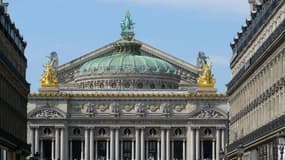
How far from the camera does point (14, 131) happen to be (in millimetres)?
108250

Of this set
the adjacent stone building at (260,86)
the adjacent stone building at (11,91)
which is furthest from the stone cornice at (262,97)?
the adjacent stone building at (11,91)

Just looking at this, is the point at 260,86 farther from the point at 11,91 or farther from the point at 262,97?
the point at 11,91

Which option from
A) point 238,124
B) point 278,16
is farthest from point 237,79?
point 278,16

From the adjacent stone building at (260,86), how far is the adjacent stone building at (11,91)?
19.3 m

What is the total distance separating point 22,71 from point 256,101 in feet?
97.1

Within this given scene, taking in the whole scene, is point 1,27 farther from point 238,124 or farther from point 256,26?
point 238,124

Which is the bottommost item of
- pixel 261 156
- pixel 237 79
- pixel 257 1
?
pixel 261 156

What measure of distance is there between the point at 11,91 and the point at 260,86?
21.5 m

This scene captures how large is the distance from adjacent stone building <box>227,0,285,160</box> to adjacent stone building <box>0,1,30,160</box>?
63.2ft

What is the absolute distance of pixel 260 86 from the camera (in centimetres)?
9794

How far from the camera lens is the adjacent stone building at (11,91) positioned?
9412 cm

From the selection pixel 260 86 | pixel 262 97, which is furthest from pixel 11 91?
pixel 262 97

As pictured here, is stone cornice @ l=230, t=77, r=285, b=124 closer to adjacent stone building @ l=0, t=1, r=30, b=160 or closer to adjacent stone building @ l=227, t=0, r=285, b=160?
adjacent stone building @ l=227, t=0, r=285, b=160

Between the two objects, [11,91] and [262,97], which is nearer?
[262,97]
